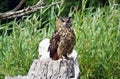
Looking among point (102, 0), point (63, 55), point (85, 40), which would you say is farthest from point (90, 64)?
point (102, 0)

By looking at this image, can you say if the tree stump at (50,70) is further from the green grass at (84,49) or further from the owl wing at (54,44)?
the green grass at (84,49)

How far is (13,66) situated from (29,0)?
3.43 metres

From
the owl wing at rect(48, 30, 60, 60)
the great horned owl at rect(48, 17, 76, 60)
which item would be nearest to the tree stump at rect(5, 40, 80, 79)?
the owl wing at rect(48, 30, 60, 60)

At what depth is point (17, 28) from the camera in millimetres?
6133

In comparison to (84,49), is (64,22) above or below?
above

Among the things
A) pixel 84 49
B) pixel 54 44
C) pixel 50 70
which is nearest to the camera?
pixel 50 70

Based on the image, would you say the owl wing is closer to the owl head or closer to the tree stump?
the owl head

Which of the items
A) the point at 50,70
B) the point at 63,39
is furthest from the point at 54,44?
the point at 50,70

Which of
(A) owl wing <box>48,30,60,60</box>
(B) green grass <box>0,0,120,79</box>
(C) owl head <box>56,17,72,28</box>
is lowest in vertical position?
(B) green grass <box>0,0,120,79</box>

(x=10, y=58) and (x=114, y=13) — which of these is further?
(x=114, y=13)

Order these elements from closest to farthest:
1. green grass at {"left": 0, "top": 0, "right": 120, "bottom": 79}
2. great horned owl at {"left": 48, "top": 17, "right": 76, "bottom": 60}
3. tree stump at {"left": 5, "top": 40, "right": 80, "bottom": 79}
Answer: tree stump at {"left": 5, "top": 40, "right": 80, "bottom": 79}
great horned owl at {"left": 48, "top": 17, "right": 76, "bottom": 60}
green grass at {"left": 0, "top": 0, "right": 120, "bottom": 79}

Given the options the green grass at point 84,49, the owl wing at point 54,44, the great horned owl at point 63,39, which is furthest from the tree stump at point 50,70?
the green grass at point 84,49

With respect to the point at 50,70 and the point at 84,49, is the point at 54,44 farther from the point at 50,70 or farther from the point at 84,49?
the point at 84,49

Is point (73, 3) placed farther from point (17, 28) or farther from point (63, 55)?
point (63, 55)
